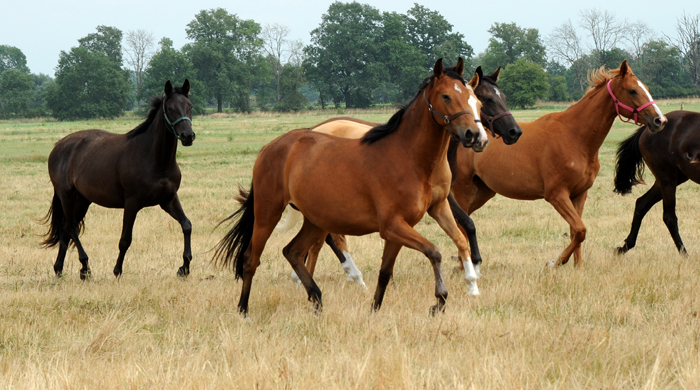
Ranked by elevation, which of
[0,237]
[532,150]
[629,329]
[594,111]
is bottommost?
[0,237]

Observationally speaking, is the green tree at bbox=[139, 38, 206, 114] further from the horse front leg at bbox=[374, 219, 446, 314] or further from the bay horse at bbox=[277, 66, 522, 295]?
the horse front leg at bbox=[374, 219, 446, 314]

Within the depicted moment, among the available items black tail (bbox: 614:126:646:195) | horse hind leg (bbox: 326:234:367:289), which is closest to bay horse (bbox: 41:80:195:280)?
horse hind leg (bbox: 326:234:367:289)

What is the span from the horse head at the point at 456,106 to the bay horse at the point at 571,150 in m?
2.63

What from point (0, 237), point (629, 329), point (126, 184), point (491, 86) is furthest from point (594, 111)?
point (0, 237)

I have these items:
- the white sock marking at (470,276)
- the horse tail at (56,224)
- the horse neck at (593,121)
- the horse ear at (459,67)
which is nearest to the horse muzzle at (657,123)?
the horse neck at (593,121)

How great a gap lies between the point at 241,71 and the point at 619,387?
277 feet

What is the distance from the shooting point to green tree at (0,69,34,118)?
76.2 metres

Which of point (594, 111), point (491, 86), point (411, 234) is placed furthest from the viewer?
point (594, 111)

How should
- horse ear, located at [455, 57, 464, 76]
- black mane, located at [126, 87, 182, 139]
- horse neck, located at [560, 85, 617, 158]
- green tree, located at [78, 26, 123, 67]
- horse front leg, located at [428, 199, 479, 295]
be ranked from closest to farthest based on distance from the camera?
horse ear, located at [455, 57, 464, 76] → horse front leg, located at [428, 199, 479, 295] → horse neck, located at [560, 85, 617, 158] → black mane, located at [126, 87, 182, 139] → green tree, located at [78, 26, 123, 67]

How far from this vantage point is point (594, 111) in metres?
7.09

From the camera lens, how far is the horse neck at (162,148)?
7539mm

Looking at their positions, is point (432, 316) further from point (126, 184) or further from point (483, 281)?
point (126, 184)

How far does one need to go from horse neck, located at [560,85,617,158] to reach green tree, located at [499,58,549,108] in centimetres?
6434

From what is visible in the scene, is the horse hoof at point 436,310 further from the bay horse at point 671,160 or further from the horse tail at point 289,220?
the bay horse at point 671,160
